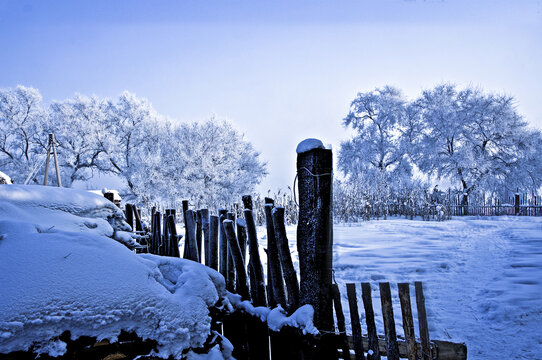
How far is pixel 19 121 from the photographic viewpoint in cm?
2611

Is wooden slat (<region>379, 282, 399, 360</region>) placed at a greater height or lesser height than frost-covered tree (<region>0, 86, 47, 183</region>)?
lesser

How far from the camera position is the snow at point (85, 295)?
162cm

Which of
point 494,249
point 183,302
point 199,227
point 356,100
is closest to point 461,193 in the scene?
point 356,100

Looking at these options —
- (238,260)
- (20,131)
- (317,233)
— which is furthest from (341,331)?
(20,131)

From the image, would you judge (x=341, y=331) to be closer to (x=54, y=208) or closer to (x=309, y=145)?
(x=309, y=145)

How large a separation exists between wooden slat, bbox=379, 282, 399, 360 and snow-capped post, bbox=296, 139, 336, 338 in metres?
0.39

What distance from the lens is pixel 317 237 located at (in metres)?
2.46

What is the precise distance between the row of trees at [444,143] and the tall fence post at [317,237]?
2099 centimetres

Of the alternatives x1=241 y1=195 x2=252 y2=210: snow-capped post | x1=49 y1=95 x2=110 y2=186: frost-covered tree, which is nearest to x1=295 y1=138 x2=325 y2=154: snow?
x1=241 y1=195 x2=252 y2=210: snow-capped post

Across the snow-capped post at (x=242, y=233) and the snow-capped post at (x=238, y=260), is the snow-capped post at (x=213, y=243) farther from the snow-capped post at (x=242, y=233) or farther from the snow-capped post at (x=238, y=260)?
the snow-capped post at (x=238, y=260)

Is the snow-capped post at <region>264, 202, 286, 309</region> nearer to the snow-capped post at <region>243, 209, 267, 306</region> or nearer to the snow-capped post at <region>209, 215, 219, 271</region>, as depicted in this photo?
the snow-capped post at <region>243, 209, 267, 306</region>

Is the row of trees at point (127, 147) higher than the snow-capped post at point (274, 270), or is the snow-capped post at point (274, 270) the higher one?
the row of trees at point (127, 147)

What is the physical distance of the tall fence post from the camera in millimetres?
2428

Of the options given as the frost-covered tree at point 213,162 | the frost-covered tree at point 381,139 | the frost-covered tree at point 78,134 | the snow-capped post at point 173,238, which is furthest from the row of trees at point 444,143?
the frost-covered tree at point 78,134
